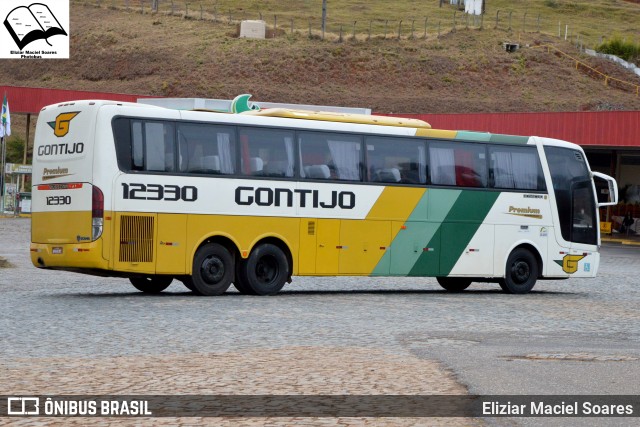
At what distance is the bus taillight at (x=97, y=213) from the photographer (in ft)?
66.3

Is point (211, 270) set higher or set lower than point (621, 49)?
lower

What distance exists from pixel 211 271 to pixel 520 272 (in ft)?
23.8

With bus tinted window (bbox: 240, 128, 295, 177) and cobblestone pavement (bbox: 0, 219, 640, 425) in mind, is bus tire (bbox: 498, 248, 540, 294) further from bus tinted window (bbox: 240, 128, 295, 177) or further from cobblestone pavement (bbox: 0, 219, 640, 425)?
bus tinted window (bbox: 240, 128, 295, 177)

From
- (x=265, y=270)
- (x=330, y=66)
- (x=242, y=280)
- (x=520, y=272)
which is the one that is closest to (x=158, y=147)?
(x=242, y=280)

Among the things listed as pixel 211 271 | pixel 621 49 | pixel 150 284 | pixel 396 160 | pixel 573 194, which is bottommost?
pixel 150 284

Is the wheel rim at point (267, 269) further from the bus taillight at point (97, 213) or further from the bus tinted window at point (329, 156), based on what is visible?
the bus taillight at point (97, 213)

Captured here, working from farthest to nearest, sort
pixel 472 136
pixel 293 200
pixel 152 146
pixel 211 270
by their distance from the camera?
pixel 472 136, pixel 293 200, pixel 211 270, pixel 152 146

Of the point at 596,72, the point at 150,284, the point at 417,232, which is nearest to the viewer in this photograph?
the point at 150,284

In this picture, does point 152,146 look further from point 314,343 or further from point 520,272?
point 520,272

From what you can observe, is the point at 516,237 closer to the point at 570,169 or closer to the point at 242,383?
the point at 570,169

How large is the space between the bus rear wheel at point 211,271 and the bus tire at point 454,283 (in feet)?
19.5

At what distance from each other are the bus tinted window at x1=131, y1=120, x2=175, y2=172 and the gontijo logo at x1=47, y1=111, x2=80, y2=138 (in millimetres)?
1061

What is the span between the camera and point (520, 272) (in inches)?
1013

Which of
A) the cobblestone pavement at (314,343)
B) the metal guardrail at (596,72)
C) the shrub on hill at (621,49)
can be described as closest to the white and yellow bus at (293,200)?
the cobblestone pavement at (314,343)
